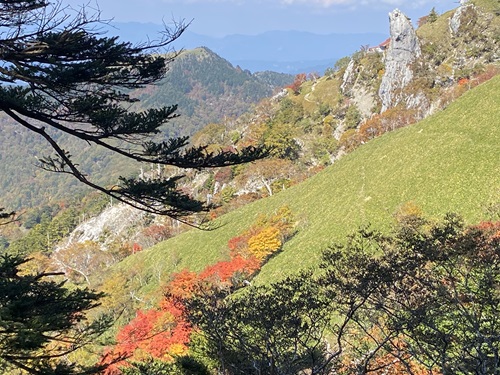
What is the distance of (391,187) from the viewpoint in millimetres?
31000

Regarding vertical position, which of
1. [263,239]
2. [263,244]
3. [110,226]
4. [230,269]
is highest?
[110,226]

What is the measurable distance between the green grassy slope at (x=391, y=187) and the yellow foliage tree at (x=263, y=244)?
899mm

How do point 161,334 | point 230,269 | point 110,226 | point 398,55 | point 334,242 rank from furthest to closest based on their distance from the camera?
1. point 110,226
2. point 398,55
3. point 334,242
4. point 230,269
5. point 161,334

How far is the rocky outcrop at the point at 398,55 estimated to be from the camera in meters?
67.8

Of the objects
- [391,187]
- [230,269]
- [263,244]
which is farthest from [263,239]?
[391,187]

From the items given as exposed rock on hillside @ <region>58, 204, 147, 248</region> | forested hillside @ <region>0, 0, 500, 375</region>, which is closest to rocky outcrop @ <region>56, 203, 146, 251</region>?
exposed rock on hillside @ <region>58, 204, 147, 248</region>

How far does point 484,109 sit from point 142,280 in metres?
33.9

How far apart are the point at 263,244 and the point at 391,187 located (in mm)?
10958

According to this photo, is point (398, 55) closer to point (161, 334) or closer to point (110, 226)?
point (110, 226)

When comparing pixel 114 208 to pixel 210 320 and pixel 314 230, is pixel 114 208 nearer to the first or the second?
pixel 314 230

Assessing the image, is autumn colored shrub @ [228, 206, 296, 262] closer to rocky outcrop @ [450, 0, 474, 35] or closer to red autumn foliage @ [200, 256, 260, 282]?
red autumn foliage @ [200, 256, 260, 282]

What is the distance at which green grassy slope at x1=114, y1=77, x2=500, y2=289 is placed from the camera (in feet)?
88.1

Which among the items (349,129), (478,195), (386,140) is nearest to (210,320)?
(478,195)

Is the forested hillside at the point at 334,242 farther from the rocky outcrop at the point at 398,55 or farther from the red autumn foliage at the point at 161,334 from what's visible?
the rocky outcrop at the point at 398,55
